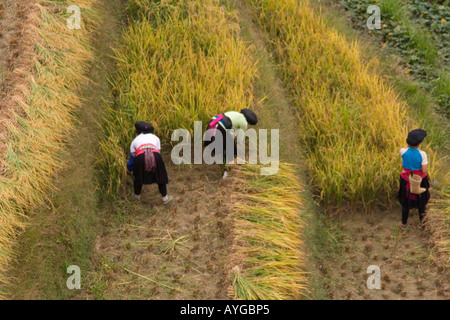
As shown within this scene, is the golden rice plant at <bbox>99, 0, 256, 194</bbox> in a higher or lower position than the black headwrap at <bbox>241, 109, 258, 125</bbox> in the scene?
higher

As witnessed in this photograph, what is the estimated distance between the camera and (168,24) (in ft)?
29.1

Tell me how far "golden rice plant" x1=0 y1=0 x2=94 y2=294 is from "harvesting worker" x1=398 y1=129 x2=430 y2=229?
403 centimetres

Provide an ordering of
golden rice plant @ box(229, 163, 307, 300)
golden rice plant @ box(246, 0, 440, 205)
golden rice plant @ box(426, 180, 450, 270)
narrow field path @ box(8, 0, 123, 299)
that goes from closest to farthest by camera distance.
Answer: narrow field path @ box(8, 0, 123, 299) < golden rice plant @ box(229, 163, 307, 300) < golden rice plant @ box(426, 180, 450, 270) < golden rice plant @ box(246, 0, 440, 205)

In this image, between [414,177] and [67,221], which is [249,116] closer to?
[414,177]

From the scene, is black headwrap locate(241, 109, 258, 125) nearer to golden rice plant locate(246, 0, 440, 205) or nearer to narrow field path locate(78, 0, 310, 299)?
narrow field path locate(78, 0, 310, 299)

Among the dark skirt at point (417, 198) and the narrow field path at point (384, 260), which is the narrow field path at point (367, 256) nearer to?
the narrow field path at point (384, 260)

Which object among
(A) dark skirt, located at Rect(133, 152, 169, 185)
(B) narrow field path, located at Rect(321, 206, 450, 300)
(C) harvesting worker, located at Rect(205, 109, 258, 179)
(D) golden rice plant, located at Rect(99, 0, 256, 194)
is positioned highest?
(D) golden rice plant, located at Rect(99, 0, 256, 194)

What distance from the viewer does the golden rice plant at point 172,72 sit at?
7.61 metres

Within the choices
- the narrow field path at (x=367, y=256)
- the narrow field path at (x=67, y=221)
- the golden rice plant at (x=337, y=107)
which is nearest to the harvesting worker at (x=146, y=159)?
the narrow field path at (x=67, y=221)

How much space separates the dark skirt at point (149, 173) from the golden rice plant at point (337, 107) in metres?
2.10

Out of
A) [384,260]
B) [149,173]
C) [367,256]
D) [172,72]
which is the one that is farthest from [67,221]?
[384,260]

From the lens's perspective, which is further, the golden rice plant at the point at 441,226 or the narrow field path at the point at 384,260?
the golden rice plant at the point at 441,226

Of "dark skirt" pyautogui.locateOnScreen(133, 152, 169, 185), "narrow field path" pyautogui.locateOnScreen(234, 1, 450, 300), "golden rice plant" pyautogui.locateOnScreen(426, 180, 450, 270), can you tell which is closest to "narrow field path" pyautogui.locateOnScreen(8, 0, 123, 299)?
"dark skirt" pyautogui.locateOnScreen(133, 152, 169, 185)

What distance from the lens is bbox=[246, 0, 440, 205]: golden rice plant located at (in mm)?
7504
